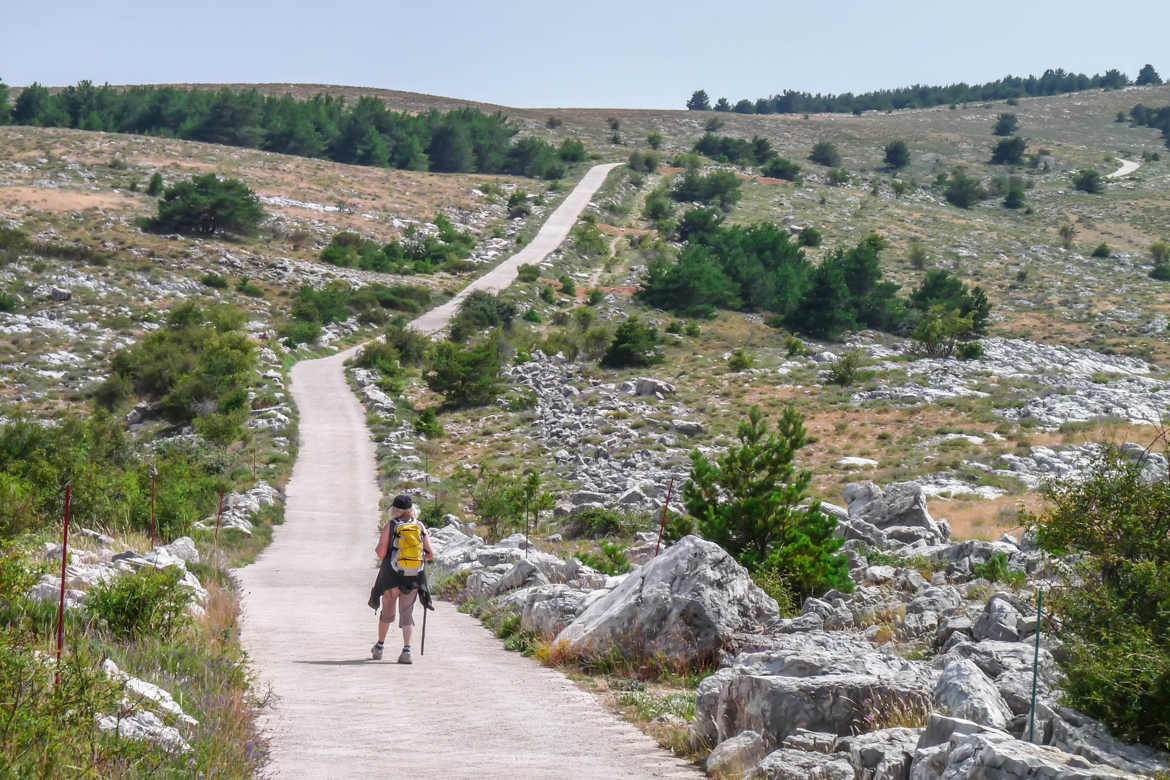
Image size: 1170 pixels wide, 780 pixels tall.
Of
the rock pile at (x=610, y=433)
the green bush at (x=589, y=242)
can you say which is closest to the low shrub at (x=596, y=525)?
the rock pile at (x=610, y=433)

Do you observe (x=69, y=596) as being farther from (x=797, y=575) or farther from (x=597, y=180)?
(x=597, y=180)

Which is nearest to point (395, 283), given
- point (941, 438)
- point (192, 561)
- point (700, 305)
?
point (700, 305)

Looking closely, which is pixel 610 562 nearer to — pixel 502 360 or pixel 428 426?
pixel 428 426

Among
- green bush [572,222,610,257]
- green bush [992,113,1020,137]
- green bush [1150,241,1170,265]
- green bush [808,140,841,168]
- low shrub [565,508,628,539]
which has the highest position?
green bush [992,113,1020,137]

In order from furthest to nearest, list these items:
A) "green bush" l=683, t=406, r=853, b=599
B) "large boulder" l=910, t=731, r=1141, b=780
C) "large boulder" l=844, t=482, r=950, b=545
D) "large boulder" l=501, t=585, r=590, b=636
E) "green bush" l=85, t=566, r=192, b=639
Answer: "large boulder" l=844, t=482, r=950, b=545, "green bush" l=683, t=406, r=853, b=599, "large boulder" l=501, t=585, r=590, b=636, "green bush" l=85, t=566, r=192, b=639, "large boulder" l=910, t=731, r=1141, b=780

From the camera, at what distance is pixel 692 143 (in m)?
105

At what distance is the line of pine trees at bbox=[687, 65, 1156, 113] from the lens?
15300 cm

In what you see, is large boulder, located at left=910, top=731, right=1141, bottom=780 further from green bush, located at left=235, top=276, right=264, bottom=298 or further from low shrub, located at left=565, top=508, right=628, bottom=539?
green bush, located at left=235, top=276, right=264, bottom=298

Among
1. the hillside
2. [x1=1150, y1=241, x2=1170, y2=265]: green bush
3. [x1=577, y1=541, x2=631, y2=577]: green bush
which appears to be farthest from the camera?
[x1=1150, y1=241, x2=1170, y2=265]: green bush

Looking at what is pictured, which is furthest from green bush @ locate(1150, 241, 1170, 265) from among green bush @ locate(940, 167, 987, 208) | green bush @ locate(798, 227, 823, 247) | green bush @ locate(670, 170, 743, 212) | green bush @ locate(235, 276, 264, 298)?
green bush @ locate(235, 276, 264, 298)

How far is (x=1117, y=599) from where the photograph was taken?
20.6 ft

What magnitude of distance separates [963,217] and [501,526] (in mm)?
68416

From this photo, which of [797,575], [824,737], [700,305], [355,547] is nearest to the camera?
[824,737]

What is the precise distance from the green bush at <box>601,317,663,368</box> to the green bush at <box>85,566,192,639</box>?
32813 millimetres
